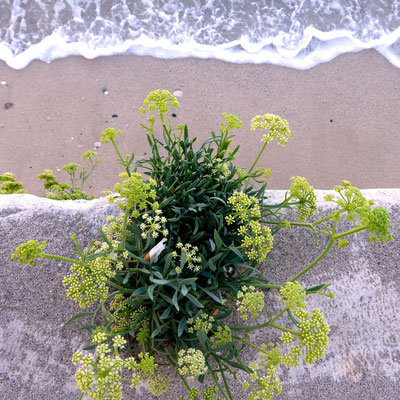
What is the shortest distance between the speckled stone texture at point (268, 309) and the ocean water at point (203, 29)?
11.5ft

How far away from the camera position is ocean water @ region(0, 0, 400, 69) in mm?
5477

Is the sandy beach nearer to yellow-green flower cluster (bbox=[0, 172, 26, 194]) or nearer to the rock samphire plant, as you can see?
yellow-green flower cluster (bbox=[0, 172, 26, 194])

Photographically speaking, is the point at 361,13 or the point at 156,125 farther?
the point at 361,13

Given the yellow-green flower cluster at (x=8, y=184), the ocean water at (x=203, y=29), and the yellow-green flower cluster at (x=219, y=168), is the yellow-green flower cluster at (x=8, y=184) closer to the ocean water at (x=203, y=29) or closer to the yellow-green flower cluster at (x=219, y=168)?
the yellow-green flower cluster at (x=219, y=168)

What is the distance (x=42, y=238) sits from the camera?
266 centimetres

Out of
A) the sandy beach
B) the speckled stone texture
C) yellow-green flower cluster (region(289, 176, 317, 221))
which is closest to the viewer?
yellow-green flower cluster (region(289, 176, 317, 221))

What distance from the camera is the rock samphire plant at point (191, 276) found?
1722 millimetres

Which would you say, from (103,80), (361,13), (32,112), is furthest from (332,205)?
(361,13)

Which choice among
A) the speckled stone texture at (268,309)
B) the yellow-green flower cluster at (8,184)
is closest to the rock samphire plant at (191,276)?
the speckled stone texture at (268,309)

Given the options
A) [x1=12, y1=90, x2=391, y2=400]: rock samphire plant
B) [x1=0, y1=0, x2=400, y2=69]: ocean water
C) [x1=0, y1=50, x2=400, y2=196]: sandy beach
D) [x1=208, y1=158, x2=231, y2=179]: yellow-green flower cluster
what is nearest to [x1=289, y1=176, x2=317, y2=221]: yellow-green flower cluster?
[x1=12, y1=90, x2=391, y2=400]: rock samphire plant

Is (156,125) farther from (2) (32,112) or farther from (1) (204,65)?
(2) (32,112)

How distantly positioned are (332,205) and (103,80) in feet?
12.3

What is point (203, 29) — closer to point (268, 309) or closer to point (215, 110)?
point (215, 110)

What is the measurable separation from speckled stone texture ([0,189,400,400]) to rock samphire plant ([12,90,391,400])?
0.26 meters
